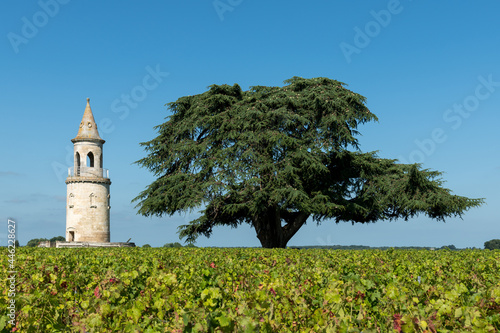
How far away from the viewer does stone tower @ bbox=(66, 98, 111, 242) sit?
41.3 m

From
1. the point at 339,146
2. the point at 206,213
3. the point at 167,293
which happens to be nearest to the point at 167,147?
the point at 206,213

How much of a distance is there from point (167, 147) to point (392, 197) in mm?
15139

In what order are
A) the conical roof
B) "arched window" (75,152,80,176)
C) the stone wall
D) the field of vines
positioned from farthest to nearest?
the conical roof, "arched window" (75,152,80,176), the stone wall, the field of vines

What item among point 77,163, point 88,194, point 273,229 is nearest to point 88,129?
point 77,163

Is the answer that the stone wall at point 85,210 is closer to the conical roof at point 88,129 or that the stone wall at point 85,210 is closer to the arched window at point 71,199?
the arched window at point 71,199

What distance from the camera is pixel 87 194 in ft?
136

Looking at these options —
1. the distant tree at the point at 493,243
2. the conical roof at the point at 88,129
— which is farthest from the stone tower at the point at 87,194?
the distant tree at the point at 493,243

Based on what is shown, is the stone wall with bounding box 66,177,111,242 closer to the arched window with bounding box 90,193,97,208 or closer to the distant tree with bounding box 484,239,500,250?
the arched window with bounding box 90,193,97,208

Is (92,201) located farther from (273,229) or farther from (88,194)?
(273,229)

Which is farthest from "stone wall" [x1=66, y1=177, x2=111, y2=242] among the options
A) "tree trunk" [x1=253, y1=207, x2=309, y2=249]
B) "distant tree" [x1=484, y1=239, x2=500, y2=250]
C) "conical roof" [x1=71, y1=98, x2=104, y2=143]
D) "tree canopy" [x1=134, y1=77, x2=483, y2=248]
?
"distant tree" [x1=484, y1=239, x2=500, y2=250]

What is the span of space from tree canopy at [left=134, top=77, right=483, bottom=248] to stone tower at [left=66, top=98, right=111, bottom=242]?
32.5 ft

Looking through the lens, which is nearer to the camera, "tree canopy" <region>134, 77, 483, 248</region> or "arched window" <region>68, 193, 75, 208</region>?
"tree canopy" <region>134, 77, 483, 248</region>

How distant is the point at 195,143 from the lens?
31.8 m

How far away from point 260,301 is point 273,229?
28.8 m
